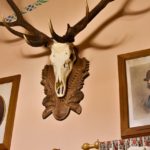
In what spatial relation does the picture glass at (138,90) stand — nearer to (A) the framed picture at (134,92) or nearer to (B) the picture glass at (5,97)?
(A) the framed picture at (134,92)

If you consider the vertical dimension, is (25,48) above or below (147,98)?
above

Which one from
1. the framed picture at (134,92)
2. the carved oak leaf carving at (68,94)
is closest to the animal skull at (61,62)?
the carved oak leaf carving at (68,94)

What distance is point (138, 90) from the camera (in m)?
1.87

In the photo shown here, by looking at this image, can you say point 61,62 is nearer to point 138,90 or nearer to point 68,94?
point 68,94

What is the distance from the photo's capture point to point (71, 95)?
2025 millimetres

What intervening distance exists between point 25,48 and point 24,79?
0.24 m

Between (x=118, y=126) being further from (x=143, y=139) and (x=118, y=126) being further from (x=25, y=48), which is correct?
(x=25, y=48)

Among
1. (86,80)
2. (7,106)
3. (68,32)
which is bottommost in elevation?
(7,106)

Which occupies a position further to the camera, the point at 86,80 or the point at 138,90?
the point at 86,80

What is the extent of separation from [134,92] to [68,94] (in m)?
0.37

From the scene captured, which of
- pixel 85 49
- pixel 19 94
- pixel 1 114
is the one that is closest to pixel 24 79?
pixel 19 94

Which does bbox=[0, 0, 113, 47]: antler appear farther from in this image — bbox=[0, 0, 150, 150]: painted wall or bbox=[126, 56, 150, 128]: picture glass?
bbox=[126, 56, 150, 128]: picture glass

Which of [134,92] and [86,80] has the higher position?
[86,80]

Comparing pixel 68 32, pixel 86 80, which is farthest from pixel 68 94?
pixel 68 32
